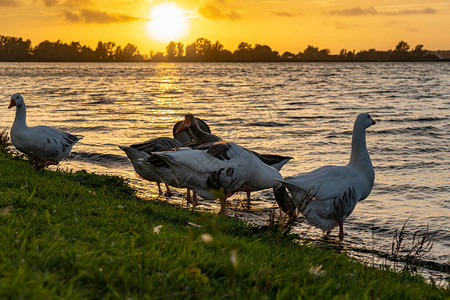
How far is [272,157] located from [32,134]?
610 cm

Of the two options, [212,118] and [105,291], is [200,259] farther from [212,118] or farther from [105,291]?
[212,118]

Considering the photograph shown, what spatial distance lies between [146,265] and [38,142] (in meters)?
8.56

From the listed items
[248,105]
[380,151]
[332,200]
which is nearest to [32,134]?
[332,200]

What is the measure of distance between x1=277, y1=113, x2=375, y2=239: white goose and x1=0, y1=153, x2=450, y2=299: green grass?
75.1 inches

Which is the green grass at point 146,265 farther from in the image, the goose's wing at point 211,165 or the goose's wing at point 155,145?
the goose's wing at point 155,145

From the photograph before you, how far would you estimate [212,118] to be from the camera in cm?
3192

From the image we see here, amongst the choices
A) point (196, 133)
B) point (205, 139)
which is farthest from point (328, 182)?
point (196, 133)

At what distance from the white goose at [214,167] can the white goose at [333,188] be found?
2.61 ft

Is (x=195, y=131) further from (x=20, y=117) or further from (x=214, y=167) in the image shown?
(x=20, y=117)

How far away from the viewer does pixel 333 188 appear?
818cm

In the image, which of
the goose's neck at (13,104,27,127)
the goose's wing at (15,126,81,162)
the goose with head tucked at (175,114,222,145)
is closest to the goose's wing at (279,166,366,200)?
the goose with head tucked at (175,114,222,145)

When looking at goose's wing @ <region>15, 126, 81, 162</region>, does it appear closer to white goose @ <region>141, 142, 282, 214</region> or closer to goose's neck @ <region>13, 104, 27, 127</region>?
goose's neck @ <region>13, 104, 27, 127</region>

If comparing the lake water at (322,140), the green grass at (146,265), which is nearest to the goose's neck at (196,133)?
the lake water at (322,140)

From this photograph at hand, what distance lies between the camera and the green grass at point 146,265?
3.74 meters
